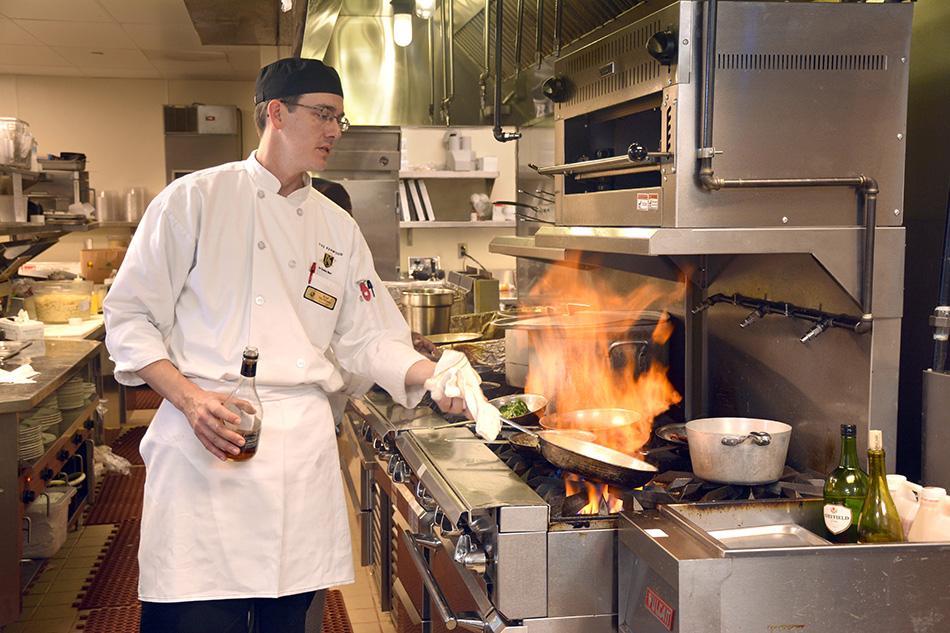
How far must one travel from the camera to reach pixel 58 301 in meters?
5.65

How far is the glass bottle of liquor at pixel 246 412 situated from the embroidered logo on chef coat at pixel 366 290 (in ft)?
1.48

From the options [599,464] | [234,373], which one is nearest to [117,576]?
[234,373]

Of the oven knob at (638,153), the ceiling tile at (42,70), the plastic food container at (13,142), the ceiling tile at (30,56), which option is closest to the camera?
the oven knob at (638,153)

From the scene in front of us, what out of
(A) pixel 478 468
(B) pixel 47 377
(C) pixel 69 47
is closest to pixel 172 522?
(A) pixel 478 468

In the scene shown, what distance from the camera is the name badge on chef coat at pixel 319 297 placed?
2.16m

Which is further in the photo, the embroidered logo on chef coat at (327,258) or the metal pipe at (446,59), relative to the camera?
the metal pipe at (446,59)

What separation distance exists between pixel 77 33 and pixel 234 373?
21.8 feet

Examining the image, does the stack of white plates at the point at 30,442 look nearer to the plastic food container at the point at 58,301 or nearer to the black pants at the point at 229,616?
the black pants at the point at 229,616

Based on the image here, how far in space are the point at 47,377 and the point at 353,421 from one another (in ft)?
4.30

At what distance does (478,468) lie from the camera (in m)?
1.95

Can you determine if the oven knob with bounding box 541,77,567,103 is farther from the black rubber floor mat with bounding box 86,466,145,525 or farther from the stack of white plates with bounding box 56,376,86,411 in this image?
→ the black rubber floor mat with bounding box 86,466,145,525

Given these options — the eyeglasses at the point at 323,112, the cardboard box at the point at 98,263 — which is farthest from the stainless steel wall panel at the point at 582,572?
the cardboard box at the point at 98,263

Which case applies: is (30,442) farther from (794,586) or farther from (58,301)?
(794,586)

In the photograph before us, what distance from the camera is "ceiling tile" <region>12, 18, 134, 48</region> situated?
7027 millimetres
